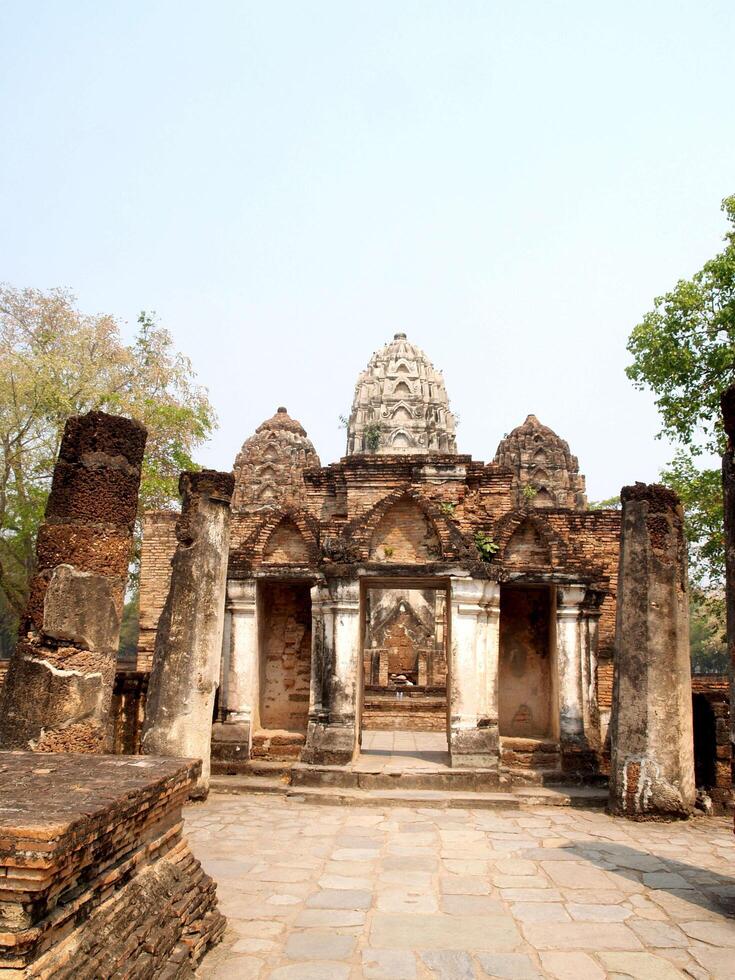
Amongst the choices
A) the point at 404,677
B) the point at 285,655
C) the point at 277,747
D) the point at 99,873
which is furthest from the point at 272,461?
the point at 99,873

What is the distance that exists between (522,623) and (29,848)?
30.7ft

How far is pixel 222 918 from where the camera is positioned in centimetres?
455

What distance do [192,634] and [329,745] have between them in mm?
2361

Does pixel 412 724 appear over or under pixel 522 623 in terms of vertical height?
under

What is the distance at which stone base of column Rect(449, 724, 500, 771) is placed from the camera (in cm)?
940

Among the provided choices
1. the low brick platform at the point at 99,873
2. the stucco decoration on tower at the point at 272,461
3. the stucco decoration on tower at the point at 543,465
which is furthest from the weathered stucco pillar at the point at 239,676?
the stucco decoration on tower at the point at 272,461

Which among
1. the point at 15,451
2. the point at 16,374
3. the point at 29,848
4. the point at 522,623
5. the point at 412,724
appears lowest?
the point at 412,724

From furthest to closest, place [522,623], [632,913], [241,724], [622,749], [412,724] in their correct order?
[412,724] < [522,623] < [241,724] < [622,749] < [632,913]

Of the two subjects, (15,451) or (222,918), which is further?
(15,451)

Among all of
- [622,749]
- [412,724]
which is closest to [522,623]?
[622,749]

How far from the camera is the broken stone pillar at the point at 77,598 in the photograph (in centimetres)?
531

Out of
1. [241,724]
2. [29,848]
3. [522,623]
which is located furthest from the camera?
[522,623]

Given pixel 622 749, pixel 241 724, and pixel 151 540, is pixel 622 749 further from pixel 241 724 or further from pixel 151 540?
pixel 151 540

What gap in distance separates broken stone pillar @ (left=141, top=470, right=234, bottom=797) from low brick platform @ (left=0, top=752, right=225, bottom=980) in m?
3.69
